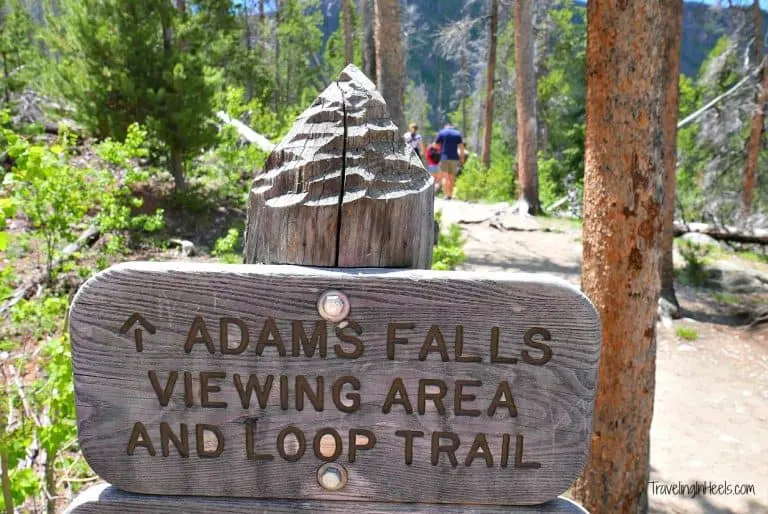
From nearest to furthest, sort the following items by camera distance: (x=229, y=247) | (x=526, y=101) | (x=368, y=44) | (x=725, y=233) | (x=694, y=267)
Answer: (x=229, y=247)
(x=694, y=267)
(x=368, y=44)
(x=725, y=233)
(x=526, y=101)

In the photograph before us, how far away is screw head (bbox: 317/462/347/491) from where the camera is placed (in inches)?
43.3

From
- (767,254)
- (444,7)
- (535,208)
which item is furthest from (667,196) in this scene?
(444,7)

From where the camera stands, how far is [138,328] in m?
1.07

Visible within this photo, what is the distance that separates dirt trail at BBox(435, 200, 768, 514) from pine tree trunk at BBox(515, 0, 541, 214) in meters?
4.00

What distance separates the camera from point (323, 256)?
116 cm

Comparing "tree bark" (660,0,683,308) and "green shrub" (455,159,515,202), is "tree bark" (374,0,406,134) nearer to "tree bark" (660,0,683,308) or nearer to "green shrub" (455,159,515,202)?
"tree bark" (660,0,683,308)

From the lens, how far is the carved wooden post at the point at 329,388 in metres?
1.07

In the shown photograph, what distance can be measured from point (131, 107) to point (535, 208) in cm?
781

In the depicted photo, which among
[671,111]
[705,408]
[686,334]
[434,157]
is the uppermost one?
[671,111]

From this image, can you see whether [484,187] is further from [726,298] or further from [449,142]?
[726,298]

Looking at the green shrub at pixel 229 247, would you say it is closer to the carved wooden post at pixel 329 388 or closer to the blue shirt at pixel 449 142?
the carved wooden post at pixel 329 388

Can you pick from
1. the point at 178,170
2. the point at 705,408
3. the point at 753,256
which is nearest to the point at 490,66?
the point at 753,256

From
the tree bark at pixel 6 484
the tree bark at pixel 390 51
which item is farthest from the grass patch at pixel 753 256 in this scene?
the tree bark at pixel 6 484

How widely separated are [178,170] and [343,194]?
887 centimetres
